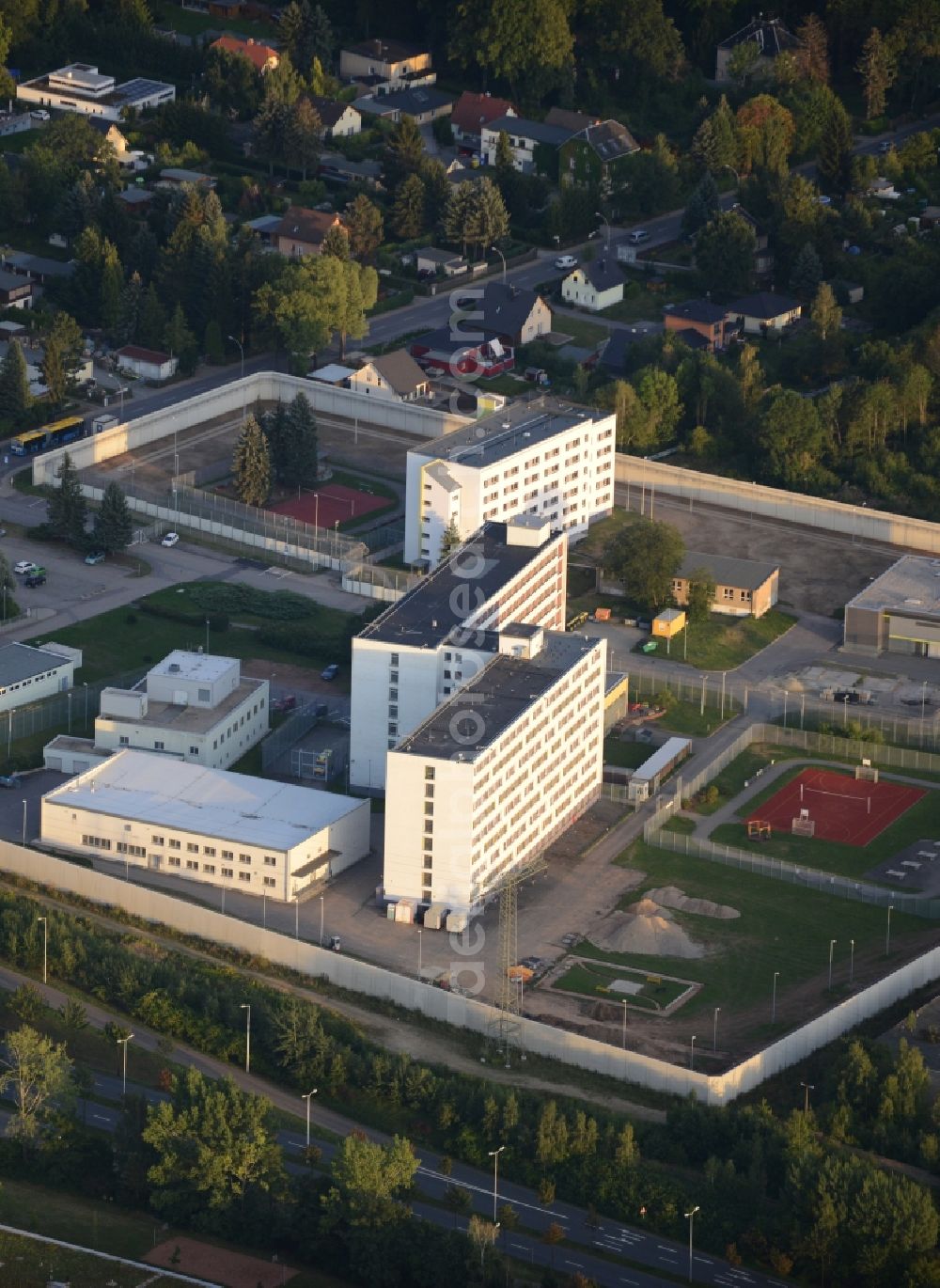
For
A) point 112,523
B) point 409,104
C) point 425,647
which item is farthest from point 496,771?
point 409,104

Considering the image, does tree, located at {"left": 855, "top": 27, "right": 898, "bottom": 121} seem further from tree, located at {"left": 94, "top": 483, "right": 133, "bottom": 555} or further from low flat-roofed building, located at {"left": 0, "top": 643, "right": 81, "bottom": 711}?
low flat-roofed building, located at {"left": 0, "top": 643, "right": 81, "bottom": 711}

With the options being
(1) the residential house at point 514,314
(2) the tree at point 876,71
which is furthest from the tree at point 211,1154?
(2) the tree at point 876,71

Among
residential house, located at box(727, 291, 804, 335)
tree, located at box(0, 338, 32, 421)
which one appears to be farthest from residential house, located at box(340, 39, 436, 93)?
tree, located at box(0, 338, 32, 421)

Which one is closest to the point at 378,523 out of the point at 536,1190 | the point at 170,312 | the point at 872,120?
the point at 170,312

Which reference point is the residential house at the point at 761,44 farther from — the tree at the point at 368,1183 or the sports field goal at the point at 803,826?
the tree at the point at 368,1183

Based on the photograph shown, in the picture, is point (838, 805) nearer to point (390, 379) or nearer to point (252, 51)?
point (390, 379)
